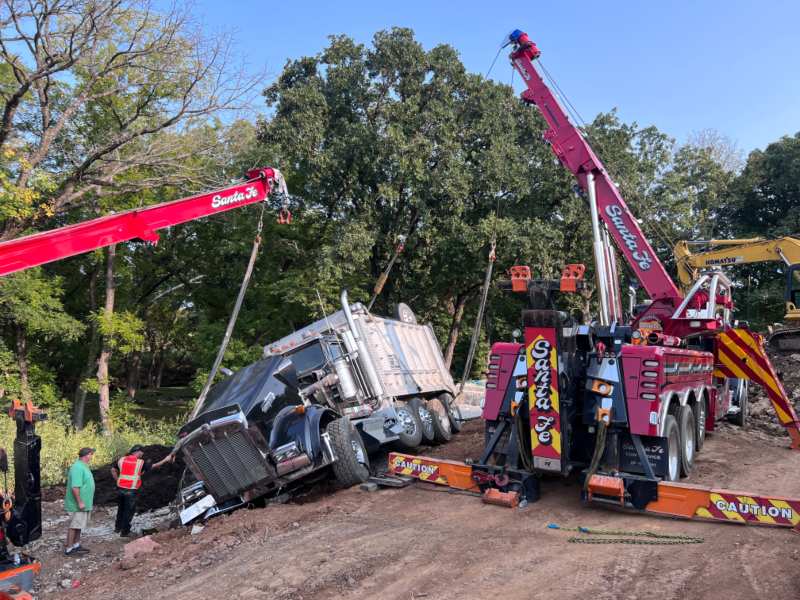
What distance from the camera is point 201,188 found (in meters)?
18.3

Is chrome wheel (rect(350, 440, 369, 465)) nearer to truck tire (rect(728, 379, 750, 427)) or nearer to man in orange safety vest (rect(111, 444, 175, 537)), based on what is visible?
man in orange safety vest (rect(111, 444, 175, 537))

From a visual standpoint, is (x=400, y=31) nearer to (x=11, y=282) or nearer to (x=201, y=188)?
(x=201, y=188)

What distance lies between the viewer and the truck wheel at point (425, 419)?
1123 cm

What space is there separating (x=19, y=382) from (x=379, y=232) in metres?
13.4

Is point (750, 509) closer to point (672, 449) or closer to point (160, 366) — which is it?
point (672, 449)

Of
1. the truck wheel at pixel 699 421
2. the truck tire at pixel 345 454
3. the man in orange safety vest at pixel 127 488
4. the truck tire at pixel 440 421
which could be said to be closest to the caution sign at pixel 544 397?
the truck tire at pixel 345 454

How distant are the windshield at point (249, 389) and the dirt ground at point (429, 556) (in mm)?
1495

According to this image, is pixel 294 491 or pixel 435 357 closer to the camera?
pixel 294 491

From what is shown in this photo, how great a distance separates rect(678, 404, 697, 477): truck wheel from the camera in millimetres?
7660

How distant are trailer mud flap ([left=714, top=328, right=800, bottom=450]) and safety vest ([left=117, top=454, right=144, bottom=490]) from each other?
9.36 metres

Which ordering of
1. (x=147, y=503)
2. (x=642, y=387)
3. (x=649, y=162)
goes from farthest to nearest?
(x=649, y=162)
(x=147, y=503)
(x=642, y=387)

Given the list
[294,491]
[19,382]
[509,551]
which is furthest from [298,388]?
[19,382]

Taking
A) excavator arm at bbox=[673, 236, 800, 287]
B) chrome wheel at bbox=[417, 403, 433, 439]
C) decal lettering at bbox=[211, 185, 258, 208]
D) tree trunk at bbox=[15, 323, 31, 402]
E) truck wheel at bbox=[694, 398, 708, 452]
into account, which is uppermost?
decal lettering at bbox=[211, 185, 258, 208]

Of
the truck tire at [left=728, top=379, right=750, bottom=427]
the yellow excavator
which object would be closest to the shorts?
the truck tire at [left=728, top=379, right=750, bottom=427]
